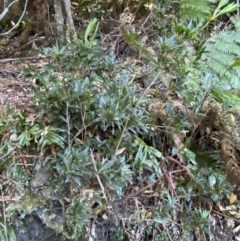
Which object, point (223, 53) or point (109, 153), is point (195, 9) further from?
point (109, 153)

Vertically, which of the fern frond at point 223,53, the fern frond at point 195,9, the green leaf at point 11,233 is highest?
the fern frond at point 195,9

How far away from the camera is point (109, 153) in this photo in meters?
1.42

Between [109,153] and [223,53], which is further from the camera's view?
[223,53]

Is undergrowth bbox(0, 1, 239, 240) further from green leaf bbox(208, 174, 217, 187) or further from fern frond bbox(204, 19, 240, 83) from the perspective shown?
fern frond bbox(204, 19, 240, 83)

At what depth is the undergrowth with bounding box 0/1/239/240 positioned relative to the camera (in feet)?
4.43

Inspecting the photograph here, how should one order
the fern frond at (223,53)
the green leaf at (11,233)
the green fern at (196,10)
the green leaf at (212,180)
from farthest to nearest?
the green fern at (196,10)
the fern frond at (223,53)
the green leaf at (212,180)
the green leaf at (11,233)

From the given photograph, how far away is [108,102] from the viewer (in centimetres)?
138

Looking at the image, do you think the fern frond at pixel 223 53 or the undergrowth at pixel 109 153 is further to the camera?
the fern frond at pixel 223 53

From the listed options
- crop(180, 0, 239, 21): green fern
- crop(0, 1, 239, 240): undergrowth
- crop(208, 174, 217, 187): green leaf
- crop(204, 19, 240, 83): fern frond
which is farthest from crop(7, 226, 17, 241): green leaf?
crop(180, 0, 239, 21): green fern

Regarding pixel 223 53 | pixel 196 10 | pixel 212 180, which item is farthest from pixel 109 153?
pixel 196 10

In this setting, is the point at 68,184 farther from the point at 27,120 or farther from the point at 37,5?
the point at 37,5

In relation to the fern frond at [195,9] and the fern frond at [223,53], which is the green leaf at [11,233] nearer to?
the fern frond at [223,53]

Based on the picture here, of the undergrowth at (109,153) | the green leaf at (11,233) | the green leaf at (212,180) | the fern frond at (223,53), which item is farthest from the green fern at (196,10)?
the green leaf at (11,233)

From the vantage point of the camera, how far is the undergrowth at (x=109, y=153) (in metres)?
1.35
